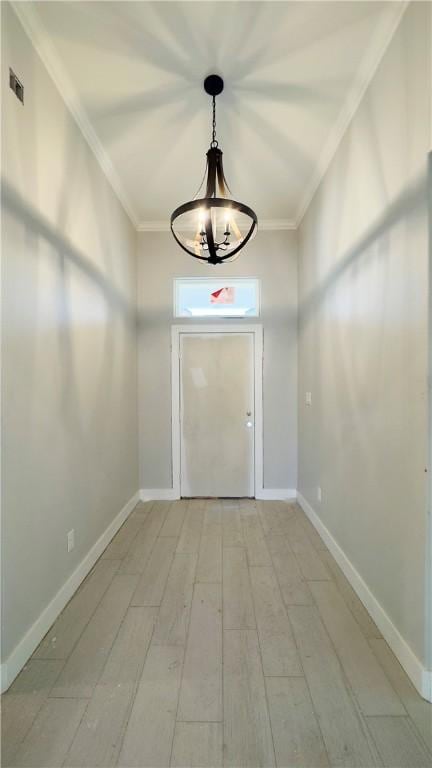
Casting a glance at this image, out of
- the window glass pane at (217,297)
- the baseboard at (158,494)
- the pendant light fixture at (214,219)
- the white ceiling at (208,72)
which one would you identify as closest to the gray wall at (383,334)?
the white ceiling at (208,72)

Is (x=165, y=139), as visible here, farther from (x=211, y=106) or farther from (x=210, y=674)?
(x=210, y=674)

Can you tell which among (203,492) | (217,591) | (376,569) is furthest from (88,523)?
(376,569)

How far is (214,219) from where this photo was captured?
69.1 inches

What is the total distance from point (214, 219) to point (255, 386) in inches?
84.4

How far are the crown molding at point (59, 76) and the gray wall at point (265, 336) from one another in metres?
1.06

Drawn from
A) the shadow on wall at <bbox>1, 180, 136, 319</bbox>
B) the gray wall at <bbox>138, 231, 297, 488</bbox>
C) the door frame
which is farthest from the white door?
the shadow on wall at <bbox>1, 180, 136, 319</bbox>

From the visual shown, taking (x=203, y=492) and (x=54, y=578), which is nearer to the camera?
(x=54, y=578)

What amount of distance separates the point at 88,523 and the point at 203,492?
1.56 m

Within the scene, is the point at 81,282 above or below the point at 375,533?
above

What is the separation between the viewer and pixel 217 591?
209 centimetres

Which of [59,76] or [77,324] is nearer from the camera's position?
[59,76]

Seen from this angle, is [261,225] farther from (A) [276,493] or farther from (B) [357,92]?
(A) [276,493]

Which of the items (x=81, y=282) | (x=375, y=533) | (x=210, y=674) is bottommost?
(x=210, y=674)

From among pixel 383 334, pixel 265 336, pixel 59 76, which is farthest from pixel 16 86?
pixel 265 336
